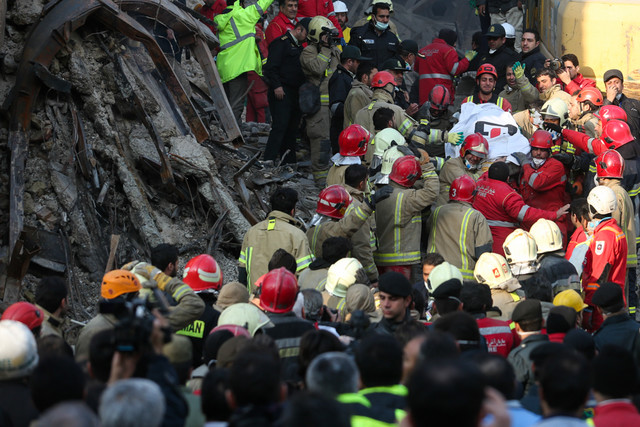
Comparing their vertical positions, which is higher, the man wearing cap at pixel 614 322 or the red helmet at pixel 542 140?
the red helmet at pixel 542 140

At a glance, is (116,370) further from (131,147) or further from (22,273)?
(131,147)

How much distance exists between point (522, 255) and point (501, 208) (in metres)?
1.80

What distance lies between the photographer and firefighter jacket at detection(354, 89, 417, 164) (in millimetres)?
10203

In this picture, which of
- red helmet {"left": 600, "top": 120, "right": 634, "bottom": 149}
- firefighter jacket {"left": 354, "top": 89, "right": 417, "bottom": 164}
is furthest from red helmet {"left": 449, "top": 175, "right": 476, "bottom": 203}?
red helmet {"left": 600, "top": 120, "right": 634, "bottom": 149}

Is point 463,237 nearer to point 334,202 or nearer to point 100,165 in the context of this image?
point 334,202

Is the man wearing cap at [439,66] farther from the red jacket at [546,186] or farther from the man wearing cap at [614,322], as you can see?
the man wearing cap at [614,322]

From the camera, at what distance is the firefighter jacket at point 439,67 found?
1289 centimetres

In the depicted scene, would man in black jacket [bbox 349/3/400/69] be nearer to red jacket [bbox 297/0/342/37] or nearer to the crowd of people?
the crowd of people

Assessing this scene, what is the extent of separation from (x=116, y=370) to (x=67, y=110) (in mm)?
5954

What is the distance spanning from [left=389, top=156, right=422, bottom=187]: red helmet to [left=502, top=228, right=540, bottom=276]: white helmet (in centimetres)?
138

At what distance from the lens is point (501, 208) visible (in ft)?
→ 29.8

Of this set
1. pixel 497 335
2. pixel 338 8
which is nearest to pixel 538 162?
pixel 497 335

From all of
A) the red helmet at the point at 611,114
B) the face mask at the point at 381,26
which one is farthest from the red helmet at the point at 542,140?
the face mask at the point at 381,26

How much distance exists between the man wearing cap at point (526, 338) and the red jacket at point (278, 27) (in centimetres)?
812
